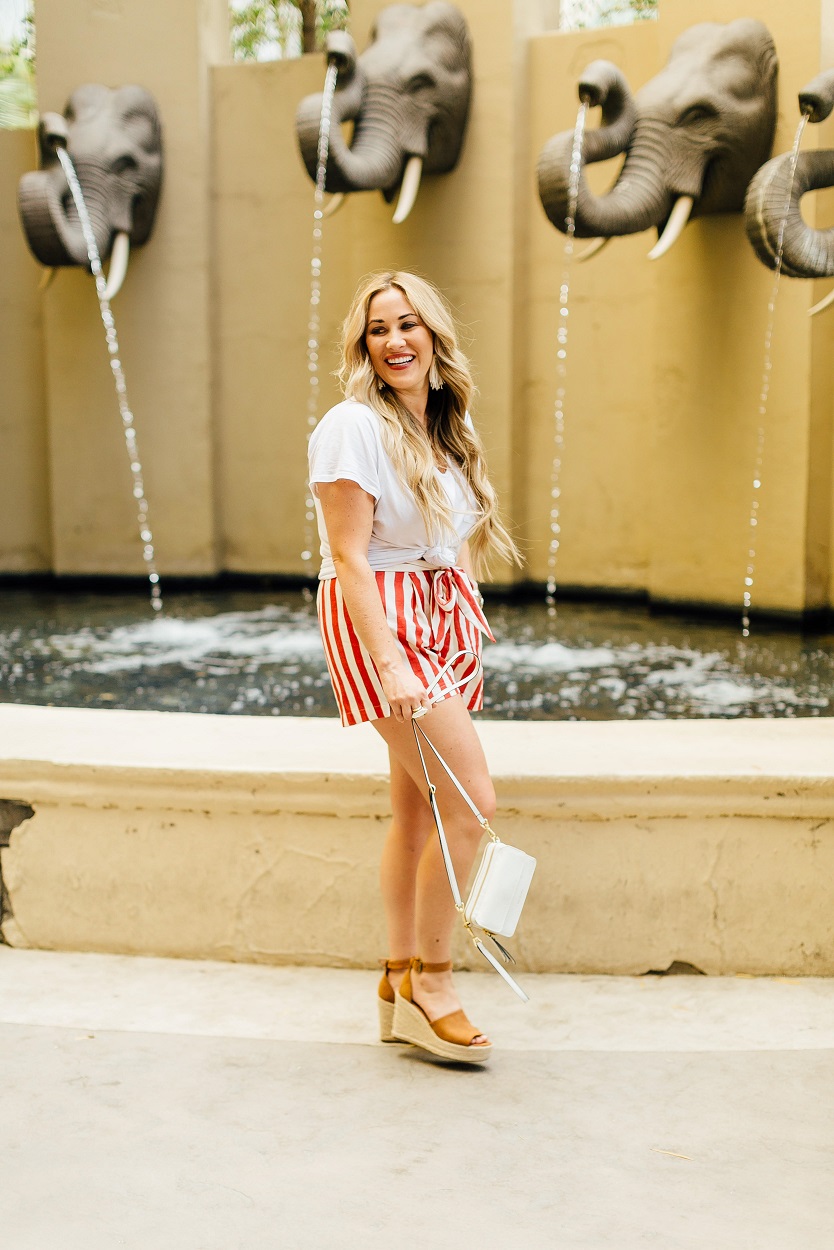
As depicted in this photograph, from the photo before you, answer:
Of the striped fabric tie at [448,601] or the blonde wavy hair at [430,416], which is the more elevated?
the blonde wavy hair at [430,416]

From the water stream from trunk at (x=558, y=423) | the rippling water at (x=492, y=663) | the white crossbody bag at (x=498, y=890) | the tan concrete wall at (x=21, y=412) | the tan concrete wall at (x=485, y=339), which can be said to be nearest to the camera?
the white crossbody bag at (x=498, y=890)

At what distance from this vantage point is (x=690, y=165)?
23.7 feet

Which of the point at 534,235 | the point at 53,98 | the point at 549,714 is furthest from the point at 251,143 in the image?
the point at 549,714

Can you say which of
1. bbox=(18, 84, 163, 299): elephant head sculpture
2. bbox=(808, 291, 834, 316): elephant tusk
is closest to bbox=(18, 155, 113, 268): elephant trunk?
bbox=(18, 84, 163, 299): elephant head sculpture

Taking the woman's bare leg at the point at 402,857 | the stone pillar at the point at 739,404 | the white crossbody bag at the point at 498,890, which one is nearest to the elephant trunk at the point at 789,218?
the stone pillar at the point at 739,404

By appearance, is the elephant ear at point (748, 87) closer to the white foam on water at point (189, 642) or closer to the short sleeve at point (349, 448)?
the white foam on water at point (189, 642)

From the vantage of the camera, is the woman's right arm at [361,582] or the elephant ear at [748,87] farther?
the elephant ear at [748,87]

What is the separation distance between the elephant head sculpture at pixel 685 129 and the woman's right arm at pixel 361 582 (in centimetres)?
506

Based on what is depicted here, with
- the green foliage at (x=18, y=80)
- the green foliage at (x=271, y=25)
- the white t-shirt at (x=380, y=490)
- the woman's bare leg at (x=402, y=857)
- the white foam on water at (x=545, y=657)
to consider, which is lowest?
the white foam on water at (x=545, y=657)

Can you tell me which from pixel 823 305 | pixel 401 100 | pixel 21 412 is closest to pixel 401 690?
pixel 823 305

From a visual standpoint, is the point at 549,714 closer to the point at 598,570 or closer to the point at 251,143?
the point at 598,570

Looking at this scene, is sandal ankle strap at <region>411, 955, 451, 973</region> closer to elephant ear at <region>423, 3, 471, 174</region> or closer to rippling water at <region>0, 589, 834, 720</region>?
rippling water at <region>0, 589, 834, 720</region>

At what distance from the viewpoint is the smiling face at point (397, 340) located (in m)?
2.50

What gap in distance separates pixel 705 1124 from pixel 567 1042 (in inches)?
17.2
